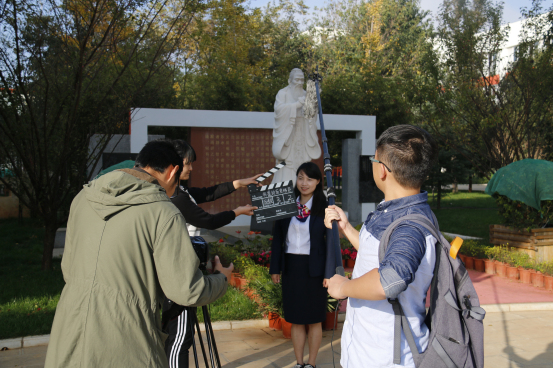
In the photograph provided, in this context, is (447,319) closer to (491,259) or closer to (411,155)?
(411,155)

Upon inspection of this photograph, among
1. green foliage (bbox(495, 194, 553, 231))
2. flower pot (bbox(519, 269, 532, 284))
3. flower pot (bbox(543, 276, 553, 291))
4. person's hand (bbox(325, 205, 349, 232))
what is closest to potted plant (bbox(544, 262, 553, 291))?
flower pot (bbox(543, 276, 553, 291))

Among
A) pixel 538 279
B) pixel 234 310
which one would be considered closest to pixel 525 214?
pixel 538 279

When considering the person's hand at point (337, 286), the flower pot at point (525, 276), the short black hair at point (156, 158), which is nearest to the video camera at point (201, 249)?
the short black hair at point (156, 158)

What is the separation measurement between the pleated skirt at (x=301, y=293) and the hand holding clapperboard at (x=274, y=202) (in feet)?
1.12

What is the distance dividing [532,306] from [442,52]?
7459 mm

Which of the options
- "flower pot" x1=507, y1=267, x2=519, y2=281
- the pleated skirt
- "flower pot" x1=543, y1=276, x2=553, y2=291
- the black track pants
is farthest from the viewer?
"flower pot" x1=507, y1=267, x2=519, y2=281

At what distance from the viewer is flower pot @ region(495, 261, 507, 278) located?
22.9ft

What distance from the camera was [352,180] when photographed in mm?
12297

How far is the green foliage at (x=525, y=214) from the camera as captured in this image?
24.1 feet

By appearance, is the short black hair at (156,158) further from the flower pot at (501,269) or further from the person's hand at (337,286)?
the flower pot at (501,269)

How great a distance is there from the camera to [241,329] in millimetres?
4699

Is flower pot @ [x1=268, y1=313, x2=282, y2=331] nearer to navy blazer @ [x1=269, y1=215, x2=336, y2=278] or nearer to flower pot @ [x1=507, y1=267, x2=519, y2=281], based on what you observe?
navy blazer @ [x1=269, y1=215, x2=336, y2=278]

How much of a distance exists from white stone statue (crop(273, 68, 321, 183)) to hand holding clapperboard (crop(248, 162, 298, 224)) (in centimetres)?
482

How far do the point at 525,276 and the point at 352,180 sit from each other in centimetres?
604
